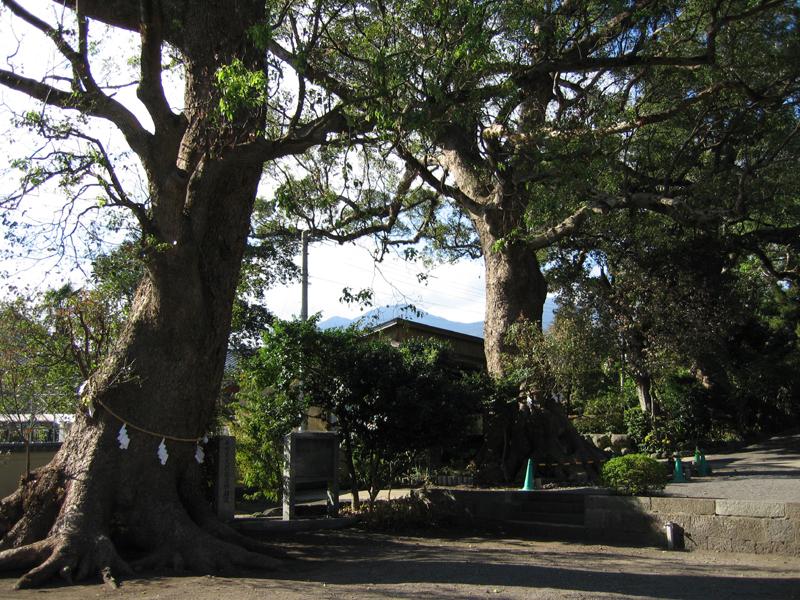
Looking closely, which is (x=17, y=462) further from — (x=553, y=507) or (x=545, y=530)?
(x=553, y=507)

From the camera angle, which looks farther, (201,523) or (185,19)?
(185,19)

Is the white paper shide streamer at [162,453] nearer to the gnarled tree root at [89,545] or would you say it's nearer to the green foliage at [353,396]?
the gnarled tree root at [89,545]

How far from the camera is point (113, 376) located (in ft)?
29.1

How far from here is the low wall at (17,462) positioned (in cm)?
1419

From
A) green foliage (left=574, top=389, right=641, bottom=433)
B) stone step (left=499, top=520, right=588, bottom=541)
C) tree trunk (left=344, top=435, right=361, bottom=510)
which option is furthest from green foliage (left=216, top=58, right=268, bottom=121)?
green foliage (left=574, top=389, right=641, bottom=433)

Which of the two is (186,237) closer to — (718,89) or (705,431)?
(718,89)

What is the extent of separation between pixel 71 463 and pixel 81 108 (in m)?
4.26

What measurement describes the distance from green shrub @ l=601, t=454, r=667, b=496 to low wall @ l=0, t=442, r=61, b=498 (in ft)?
33.5

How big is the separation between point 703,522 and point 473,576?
161 inches

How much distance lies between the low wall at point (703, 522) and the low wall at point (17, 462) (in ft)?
33.2

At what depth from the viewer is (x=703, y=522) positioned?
10391mm

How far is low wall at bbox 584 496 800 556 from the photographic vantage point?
9.79m

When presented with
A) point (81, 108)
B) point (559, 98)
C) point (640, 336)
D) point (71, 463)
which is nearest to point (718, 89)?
point (559, 98)

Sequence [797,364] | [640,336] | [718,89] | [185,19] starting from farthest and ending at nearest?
1. [797,364]
2. [640,336]
3. [718,89]
4. [185,19]
